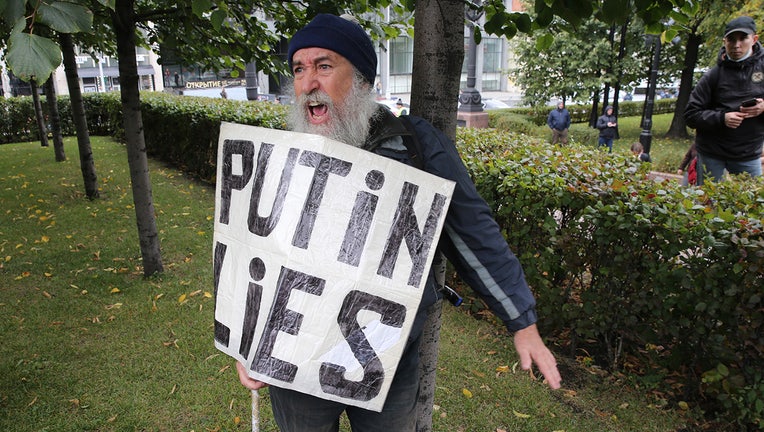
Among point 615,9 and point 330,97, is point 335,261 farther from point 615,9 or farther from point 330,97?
point 615,9

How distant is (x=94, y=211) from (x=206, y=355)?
4.73 m

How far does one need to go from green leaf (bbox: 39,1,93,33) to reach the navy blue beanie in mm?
656

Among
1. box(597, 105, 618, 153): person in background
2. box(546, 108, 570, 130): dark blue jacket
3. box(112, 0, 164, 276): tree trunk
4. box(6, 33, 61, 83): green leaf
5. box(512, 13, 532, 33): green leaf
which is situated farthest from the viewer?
box(546, 108, 570, 130): dark blue jacket

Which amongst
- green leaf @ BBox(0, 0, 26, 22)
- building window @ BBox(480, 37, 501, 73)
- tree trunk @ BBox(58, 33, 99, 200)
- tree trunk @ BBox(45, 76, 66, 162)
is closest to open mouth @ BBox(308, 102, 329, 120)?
green leaf @ BBox(0, 0, 26, 22)

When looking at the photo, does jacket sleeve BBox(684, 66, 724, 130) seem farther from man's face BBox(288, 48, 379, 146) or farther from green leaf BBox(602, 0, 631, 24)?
man's face BBox(288, 48, 379, 146)

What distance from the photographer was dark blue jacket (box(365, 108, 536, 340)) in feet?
5.53

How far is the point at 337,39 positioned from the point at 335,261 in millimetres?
752

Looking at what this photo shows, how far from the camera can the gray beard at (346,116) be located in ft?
5.94

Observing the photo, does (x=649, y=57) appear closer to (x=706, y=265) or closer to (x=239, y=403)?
(x=706, y=265)

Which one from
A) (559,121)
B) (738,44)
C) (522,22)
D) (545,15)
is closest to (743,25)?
(738,44)

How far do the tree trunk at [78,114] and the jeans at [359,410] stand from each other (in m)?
7.09

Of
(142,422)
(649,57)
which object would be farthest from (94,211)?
(649,57)

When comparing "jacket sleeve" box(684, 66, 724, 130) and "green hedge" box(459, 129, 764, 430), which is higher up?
"jacket sleeve" box(684, 66, 724, 130)

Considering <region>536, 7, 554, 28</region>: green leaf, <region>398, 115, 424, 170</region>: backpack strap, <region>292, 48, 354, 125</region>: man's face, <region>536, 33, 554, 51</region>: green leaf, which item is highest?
<region>536, 7, 554, 28</region>: green leaf
